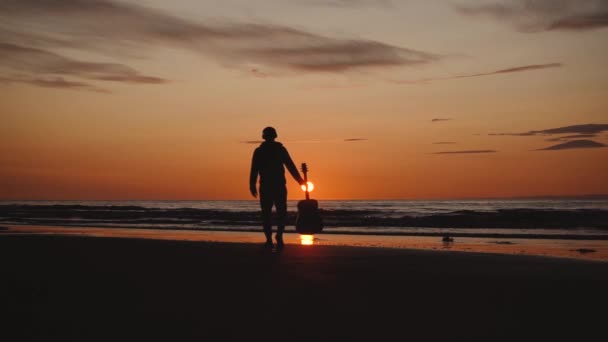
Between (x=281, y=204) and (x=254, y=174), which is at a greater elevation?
(x=254, y=174)

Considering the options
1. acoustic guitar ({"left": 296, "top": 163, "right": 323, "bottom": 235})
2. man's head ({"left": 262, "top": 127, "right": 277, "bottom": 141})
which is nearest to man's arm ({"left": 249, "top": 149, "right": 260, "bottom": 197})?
man's head ({"left": 262, "top": 127, "right": 277, "bottom": 141})

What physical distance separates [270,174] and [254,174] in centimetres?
32

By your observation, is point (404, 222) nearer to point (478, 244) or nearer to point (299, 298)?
point (478, 244)

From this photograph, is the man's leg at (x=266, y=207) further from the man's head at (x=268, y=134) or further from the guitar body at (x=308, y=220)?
the guitar body at (x=308, y=220)

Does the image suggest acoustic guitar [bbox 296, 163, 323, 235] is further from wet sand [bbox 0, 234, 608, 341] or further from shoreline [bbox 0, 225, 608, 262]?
wet sand [bbox 0, 234, 608, 341]

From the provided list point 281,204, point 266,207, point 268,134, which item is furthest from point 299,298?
point 268,134

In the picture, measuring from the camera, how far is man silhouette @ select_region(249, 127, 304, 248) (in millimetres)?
9883

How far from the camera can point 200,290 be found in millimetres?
5590

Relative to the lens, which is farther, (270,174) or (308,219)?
(308,219)

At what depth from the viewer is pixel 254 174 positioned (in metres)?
10.1

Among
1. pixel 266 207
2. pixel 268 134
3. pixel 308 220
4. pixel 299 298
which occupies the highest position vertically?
pixel 268 134

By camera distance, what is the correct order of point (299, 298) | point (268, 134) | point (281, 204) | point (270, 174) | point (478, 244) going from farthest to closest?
point (478, 244)
point (268, 134)
point (270, 174)
point (281, 204)
point (299, 298)

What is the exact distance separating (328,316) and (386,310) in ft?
1.59

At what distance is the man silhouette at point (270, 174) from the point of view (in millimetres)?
9883
